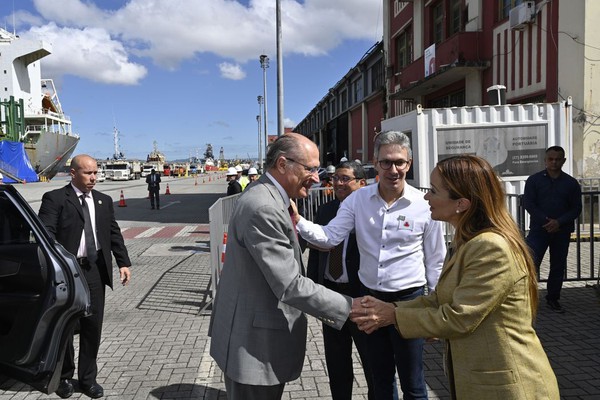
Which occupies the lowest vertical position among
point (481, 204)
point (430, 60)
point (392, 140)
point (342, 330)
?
point (342, 330)

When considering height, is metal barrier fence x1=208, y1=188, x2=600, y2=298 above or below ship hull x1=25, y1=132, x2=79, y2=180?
below

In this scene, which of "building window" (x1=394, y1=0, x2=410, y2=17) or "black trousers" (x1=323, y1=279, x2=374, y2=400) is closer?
"black trousers" (x1=323, y1=279, x2=374, y2=400)

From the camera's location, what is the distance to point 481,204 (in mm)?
1959

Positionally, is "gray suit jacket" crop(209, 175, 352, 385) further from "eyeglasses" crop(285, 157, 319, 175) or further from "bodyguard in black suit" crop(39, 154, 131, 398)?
"bodyguard in black suit" crop(39, 154, 131, 398)

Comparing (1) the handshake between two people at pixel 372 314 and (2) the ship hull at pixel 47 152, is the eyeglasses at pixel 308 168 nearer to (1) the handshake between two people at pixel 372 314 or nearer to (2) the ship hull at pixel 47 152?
(1) the handshake between two people at pixel 372 314

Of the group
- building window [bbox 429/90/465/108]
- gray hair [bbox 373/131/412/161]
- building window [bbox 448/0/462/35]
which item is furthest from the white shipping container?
building window [bbox 448/0/462/35]

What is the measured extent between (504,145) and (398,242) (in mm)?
7704

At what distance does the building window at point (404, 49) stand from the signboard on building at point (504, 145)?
1178 cm

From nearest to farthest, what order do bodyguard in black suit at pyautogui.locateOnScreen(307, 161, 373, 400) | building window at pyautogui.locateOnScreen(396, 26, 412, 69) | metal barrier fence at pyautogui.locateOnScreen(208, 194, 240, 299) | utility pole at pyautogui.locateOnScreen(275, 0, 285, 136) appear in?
bodyguard in black suit at pyautogui.locateOnScreen(307, 161, 373, 400), metal barrier fence at pyautogui.locateOnScreen(208, 194, 240, 299), utility pole at pyautogui.locateOnScreen(275, 0, 285, 136), building window at pyautogui.locateOnScreen(396, 26, 412, 69)

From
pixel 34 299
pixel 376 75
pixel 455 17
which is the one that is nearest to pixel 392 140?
pixel 34 299

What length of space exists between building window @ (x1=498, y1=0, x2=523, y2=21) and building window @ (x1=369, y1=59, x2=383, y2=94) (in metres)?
11.6

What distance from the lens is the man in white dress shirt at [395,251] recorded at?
2.85 metres

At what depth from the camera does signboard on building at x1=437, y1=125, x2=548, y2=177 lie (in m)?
9.59

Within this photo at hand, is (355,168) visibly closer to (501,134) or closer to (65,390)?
(65,390)
